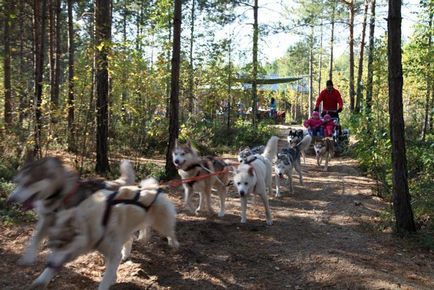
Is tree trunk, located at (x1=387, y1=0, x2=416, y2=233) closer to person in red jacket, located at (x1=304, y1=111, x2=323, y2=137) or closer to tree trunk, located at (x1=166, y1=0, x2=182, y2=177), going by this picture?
tree trunk, located at (x1=166, y1=0, x2=182, y2=177)

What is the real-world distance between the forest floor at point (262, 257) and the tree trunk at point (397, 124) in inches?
14.0

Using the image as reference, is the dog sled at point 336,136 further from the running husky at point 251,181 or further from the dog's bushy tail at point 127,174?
the dog's bushy tail at point 127,174

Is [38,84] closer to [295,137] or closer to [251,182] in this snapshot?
[251,182]

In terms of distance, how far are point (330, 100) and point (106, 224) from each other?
9.70m

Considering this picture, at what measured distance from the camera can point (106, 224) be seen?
3486 mm

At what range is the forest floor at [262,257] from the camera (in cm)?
444

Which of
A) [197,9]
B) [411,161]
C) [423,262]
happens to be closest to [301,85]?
[197,9]

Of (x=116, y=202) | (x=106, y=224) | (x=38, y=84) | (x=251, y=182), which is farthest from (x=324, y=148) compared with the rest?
(x=106, y=224)

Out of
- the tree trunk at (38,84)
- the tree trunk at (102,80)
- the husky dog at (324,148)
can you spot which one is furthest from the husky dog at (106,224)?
the husky dog at (324,148)

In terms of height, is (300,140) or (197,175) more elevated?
(300,140)

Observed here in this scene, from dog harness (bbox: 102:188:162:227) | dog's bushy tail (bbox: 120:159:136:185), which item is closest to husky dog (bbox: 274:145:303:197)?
dog's bushy tail (bbox: 120:159:136:185)

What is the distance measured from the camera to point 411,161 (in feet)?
30.1

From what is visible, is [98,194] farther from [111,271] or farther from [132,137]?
[132,137]

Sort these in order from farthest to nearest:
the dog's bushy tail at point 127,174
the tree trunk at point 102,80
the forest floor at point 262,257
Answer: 1. the tree trunk at point 102,80
2. the dog's bushy tail at point 127,174
3. the forest floor at point 262,257
